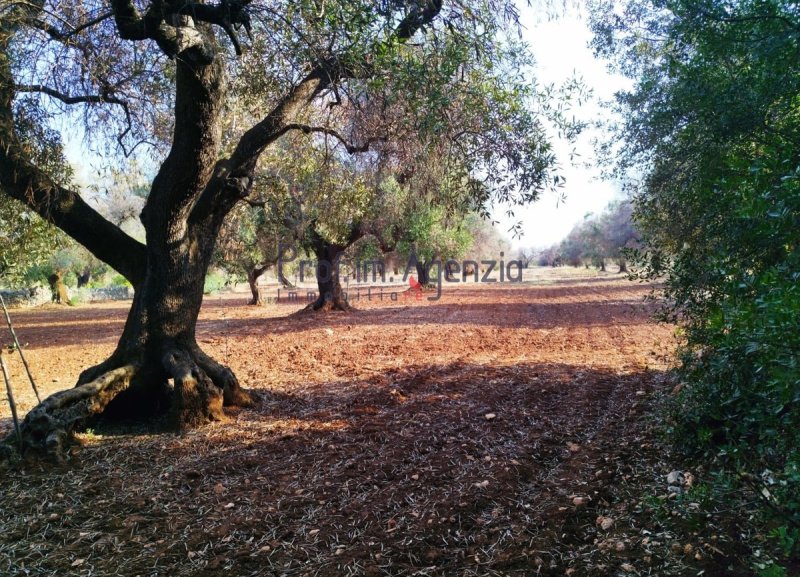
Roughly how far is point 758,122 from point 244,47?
5878 mm

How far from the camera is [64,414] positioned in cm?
489

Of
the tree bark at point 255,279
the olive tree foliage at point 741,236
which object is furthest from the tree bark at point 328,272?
the olive tree foliage at point 741,236

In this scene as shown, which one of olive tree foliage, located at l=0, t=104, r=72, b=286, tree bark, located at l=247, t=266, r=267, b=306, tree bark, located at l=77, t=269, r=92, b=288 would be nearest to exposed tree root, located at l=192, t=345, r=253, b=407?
olive tree foliage, located at l=0, t=104, r=72, b=286

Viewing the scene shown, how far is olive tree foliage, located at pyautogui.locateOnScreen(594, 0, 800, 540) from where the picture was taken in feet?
6.93

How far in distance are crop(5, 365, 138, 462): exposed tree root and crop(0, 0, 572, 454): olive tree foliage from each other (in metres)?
0.01

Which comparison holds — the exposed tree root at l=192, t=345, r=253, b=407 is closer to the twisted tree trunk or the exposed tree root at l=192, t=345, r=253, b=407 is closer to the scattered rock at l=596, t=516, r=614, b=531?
the scattered rock at l=596, t=516, r=614, b=531

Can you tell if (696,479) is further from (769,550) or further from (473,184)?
(473,184)

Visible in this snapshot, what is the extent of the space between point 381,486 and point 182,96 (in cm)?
433

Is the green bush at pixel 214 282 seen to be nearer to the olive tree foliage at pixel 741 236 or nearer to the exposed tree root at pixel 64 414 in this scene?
the exposed tree root at pixel 64 414

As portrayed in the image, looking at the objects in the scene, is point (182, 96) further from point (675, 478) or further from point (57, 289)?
point (57, 289)

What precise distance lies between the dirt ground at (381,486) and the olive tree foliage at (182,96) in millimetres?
651

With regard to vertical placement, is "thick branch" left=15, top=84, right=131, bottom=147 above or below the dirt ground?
above

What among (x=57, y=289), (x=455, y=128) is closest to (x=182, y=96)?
(x=455, y=128)

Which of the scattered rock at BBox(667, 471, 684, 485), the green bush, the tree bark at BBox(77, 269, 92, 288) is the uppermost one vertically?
the tree bark at BBox(77, 269, 92, 288)
